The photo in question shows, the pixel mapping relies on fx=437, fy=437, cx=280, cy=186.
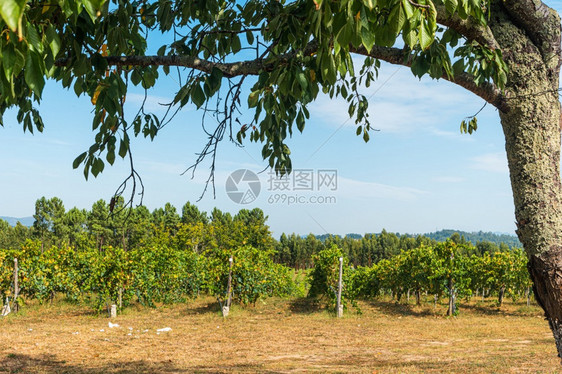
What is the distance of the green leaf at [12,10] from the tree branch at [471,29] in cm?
258

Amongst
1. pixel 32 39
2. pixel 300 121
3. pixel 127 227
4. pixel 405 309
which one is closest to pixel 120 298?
pixel 405 309

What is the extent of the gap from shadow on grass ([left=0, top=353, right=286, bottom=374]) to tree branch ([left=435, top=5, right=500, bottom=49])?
17.6 ft

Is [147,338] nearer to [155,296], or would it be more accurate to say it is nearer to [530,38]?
[155,296]

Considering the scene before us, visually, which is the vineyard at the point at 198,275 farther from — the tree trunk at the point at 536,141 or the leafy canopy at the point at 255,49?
the tree trunk at the point at 536,141

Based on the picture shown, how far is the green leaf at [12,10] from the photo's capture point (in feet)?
3.10

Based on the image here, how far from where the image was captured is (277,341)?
9.16m

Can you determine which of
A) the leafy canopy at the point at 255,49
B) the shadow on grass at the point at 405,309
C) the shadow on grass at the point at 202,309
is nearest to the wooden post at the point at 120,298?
Result: the shadow on grass at the point at 202,309

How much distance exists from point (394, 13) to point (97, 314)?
12744mm

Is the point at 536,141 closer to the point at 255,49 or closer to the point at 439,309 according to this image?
the point at 255,49

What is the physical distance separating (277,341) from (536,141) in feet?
24.2

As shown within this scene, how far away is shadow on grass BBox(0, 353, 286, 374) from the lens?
6.57m

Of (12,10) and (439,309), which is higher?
(12,10)

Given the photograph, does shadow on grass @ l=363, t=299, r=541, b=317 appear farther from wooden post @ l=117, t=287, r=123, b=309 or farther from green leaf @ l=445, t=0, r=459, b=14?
green leaf @ l=445, t=0, r=459, b=14

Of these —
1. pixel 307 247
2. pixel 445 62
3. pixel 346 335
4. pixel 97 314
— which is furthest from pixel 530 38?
pixel 307 247
